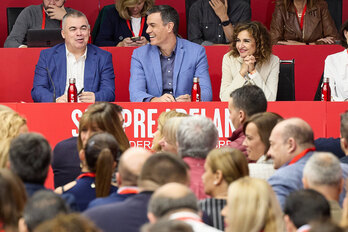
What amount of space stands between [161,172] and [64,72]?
4404 millimetres

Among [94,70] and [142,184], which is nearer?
[142,184]

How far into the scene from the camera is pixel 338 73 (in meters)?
8.07

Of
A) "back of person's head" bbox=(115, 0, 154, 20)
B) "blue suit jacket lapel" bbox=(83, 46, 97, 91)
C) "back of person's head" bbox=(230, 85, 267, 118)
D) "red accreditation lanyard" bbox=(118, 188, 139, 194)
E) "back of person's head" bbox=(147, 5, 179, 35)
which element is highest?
"back of person's head" bbox=(115, 0, 154, 20)

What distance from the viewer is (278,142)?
202 inches

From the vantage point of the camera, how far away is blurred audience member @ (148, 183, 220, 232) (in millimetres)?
3430

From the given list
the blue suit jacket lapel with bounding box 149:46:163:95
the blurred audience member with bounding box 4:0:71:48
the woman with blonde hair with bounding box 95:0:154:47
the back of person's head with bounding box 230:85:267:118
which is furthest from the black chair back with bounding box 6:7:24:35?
the back of person's head with bounding box 230:85:267:118

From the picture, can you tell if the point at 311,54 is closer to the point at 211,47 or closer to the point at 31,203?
the point at 211,47

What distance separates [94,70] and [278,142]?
3.35 metres

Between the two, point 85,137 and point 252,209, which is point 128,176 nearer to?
point 252,209

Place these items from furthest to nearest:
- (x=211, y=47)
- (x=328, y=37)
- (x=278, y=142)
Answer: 1. (x=328, y=37)
2. (x=211, y=47)
3. (x=278, y=142)

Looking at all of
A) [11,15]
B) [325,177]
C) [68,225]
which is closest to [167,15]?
[11,15]

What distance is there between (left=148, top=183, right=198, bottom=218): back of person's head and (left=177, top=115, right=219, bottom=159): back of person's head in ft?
4.66

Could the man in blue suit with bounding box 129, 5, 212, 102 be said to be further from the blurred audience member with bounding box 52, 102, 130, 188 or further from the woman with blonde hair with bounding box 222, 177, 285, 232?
the woman with blonde hair with bounding box 222, 177, 285, 232

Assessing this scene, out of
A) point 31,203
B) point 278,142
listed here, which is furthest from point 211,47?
point 31,203
